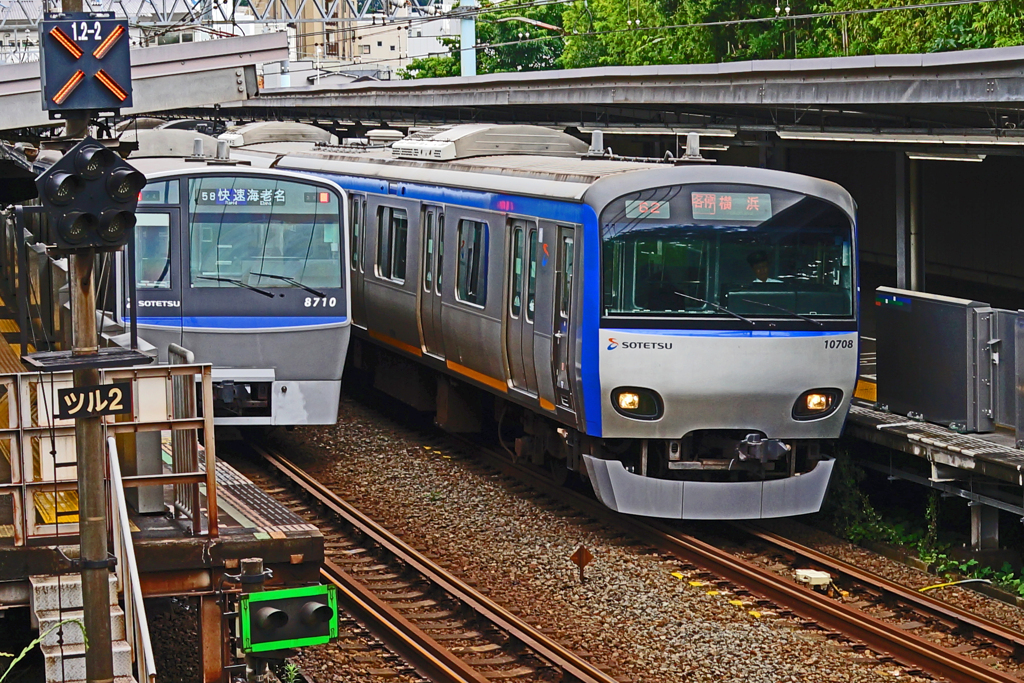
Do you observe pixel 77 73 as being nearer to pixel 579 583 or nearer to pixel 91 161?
pixel 91 161

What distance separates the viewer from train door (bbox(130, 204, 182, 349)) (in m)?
13.0

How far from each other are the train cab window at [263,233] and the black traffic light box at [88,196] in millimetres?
6827

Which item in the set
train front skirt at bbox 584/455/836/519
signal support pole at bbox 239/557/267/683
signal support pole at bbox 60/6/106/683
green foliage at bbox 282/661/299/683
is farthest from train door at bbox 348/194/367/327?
signal support pole at bbox 60/6/106/683

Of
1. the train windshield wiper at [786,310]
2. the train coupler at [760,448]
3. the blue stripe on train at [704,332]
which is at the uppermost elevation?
the train windshield wiper at [786,310]

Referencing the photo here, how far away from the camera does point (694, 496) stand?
11516 mm

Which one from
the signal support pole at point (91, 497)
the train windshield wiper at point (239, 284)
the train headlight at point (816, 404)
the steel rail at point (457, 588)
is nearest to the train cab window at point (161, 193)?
the train windshield wiper at point (239, 284)

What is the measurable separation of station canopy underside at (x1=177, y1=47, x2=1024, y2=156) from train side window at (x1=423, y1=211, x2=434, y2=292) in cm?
303

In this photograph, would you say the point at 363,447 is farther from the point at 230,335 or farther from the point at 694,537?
the point at 694,537

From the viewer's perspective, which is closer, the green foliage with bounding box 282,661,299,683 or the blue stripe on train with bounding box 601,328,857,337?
the green foliage with bounding box 282,661,299,683

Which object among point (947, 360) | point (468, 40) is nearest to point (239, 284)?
point (947, 360)

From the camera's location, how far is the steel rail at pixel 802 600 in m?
8.80

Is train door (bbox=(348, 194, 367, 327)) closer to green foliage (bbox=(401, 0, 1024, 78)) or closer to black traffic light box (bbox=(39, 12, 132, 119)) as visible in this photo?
green foliage (bbox=(401, 0, 1024, 78))

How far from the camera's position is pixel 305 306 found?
529 inches

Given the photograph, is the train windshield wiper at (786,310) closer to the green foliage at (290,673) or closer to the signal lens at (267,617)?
the green foliage at (290,673)
